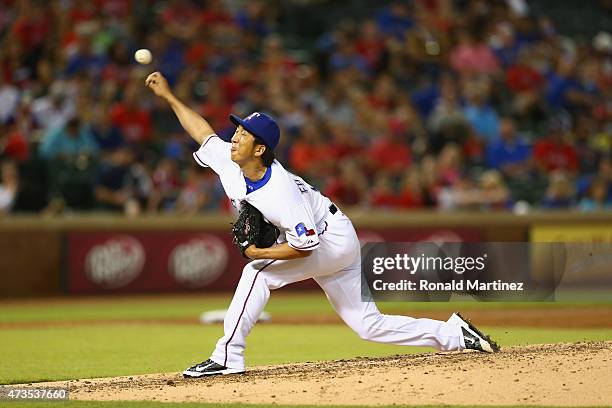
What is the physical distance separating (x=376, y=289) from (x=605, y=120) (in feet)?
38.7

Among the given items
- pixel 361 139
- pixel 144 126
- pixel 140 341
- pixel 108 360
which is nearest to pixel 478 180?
pixel 361 139

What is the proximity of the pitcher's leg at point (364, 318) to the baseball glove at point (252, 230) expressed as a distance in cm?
51

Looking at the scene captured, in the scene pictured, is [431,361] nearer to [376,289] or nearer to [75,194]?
[376,289]

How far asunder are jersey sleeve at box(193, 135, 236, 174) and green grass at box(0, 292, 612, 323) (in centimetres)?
596

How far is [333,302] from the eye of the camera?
7.28 metres

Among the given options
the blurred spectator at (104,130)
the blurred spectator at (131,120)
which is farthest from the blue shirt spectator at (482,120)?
the blurred spectator at (104,130)

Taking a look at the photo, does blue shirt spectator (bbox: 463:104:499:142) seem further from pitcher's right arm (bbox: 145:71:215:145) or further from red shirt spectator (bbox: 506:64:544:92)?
pitcher's right arm (bbox: 145:71:215:145)

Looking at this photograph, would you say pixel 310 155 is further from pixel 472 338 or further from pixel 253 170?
pixel 253 170

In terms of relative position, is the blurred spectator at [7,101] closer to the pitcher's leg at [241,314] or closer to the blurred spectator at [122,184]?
the blurred spectator at [122,184]

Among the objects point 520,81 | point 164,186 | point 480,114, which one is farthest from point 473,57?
point 164,186

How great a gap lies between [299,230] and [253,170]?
1.66ft

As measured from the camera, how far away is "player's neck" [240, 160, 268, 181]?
6.94 meters

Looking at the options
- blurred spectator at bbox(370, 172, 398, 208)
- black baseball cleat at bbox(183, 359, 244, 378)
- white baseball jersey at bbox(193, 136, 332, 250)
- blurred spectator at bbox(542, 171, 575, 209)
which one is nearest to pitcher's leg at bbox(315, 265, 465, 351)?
white baseball jersey at bbox(193, 136, 332, 250)

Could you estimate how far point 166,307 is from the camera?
14398mm
